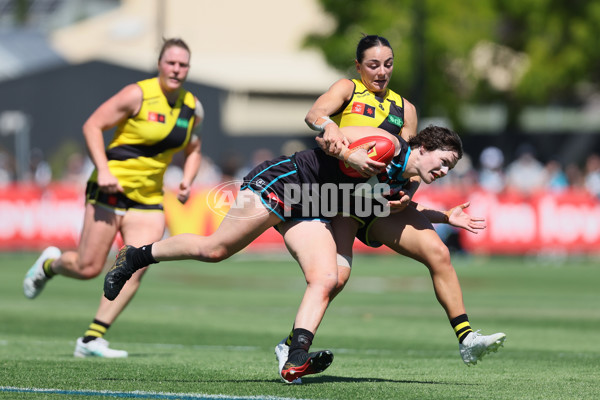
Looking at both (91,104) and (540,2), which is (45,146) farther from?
(540,2)

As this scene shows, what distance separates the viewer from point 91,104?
147 feet

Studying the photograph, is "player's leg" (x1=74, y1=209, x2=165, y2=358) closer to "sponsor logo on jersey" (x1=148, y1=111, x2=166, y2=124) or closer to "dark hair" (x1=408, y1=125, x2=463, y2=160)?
"sponsor logo on jersey" (x1=148, y1=111, x2=166, y2=124)

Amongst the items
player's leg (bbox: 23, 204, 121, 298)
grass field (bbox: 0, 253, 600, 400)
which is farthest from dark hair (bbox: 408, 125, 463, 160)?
player's leg (bbox: 23, 204, 121, 298)

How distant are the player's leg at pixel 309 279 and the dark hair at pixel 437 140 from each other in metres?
0.86

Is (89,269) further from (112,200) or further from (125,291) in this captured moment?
(112,200)

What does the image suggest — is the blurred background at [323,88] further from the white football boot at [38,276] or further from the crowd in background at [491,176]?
the white football boot at [38,276]

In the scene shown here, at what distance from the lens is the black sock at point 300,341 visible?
24.6 feet

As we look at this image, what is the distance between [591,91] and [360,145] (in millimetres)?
39834

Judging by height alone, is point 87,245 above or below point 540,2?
below

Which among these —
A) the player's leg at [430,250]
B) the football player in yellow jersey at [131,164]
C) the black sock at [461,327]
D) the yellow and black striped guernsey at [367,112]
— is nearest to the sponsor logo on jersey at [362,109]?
the yellow and black striped guernsey at [367,112]

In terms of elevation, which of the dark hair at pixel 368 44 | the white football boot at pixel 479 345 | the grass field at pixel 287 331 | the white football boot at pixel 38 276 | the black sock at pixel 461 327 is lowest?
the grass field at pixel 287 331

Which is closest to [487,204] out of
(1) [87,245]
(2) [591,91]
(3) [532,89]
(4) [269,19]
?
(3) [532,89]

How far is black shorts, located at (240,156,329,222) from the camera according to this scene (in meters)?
7.80

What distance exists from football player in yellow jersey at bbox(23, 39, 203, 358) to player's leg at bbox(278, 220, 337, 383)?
224 cm
